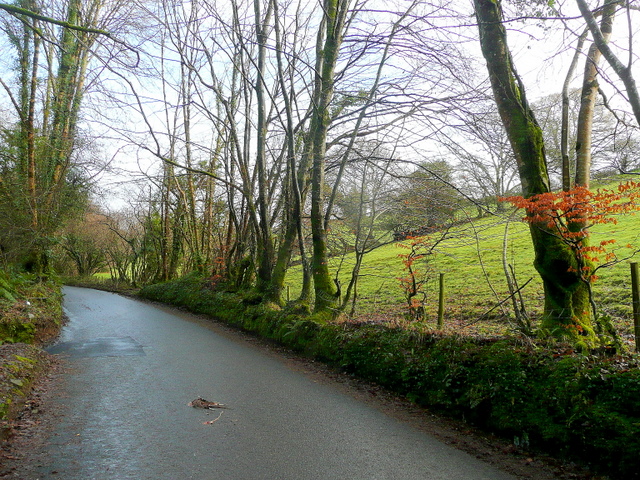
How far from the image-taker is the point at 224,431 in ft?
16.3

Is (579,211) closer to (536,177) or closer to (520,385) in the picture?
(536,177)

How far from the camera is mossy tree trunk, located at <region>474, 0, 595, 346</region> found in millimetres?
6156

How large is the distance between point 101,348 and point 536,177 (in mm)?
8821

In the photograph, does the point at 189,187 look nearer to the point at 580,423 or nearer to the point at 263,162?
the point at 263,162

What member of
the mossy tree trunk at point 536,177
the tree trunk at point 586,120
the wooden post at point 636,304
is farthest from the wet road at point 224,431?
the tree trunk at point 586,120

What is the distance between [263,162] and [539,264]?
9.36 m

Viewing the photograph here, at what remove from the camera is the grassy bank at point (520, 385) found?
406 cm

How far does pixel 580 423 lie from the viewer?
4.25m

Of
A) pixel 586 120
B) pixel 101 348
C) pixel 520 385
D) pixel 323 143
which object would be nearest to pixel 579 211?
pixel 586 120

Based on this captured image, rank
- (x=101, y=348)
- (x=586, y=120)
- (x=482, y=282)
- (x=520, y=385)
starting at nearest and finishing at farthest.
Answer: (x=520, y=385), (x=586, y=120), (x=101, y=348), (x=482, y=282)

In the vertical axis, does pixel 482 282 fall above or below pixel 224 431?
above

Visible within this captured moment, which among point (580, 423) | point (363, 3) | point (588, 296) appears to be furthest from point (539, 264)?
point (363, 3)

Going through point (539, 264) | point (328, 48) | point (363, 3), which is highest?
point (363, 3)

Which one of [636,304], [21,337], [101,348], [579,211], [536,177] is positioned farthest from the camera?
[101,348]
